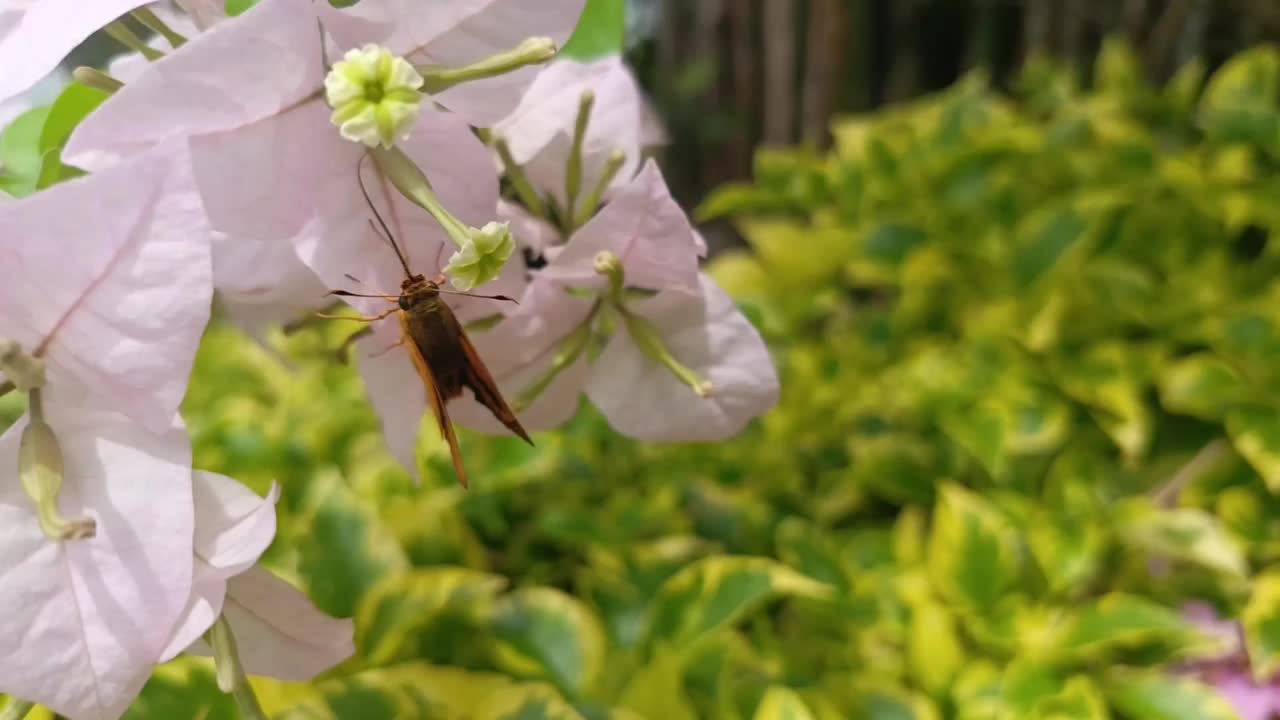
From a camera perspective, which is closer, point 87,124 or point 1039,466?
point 87,124

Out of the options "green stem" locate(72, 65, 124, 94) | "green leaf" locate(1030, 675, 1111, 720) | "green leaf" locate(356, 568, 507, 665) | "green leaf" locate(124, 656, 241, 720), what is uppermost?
"green stem" locate(72, 65, 124, 94)

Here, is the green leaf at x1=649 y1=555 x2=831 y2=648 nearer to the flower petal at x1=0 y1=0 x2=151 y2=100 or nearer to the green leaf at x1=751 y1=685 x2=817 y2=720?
the green leaf at x1=751 y1=685 x2=817 y2=720

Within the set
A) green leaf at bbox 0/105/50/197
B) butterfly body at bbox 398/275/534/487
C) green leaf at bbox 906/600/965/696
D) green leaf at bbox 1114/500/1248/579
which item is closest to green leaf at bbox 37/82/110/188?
green leaf at bbox 0/105/50/197

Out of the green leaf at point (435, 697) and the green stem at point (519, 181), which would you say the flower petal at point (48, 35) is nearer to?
the green stem at point (519, 181)

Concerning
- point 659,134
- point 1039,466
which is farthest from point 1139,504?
point 659,134

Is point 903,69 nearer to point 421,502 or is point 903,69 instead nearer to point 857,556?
point 857,556

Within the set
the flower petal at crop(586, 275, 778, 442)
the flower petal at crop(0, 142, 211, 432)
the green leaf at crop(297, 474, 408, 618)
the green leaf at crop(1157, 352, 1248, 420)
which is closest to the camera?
the flower petal at crop(0, 142, 211, 432)

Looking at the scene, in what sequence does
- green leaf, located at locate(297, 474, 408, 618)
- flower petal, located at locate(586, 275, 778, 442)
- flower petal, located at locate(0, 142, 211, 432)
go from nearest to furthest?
flower petal, located at locate(0, 142, 211, 432) → flower petal, located at locate(586, 275, 778, 442) → green leaf, located at locate(297, 474, 408, 618)
